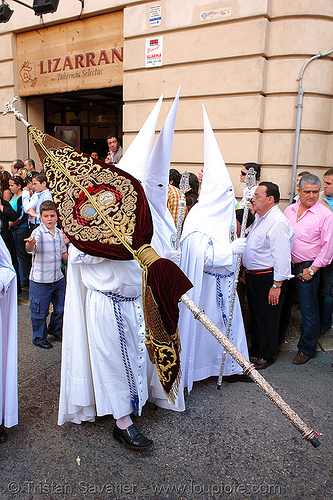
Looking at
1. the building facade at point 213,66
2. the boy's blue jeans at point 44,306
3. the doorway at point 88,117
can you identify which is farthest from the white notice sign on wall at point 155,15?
the boy's blue jeans at point 44,306

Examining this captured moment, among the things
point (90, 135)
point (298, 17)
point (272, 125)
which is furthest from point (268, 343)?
point (90, 135)

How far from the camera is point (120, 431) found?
2762 mm

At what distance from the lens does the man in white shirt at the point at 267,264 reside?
367cm

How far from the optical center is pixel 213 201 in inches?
129

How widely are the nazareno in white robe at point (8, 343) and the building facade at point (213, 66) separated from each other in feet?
14.9

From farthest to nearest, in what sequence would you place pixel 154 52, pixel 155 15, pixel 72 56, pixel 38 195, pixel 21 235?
pixel 72 56 < pixel 154 52 < pixel 155 15 < pixel 21 235 < pixel 38 195

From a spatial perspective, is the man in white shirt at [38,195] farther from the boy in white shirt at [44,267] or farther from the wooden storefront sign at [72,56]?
the wooden storefront sign at [72,56]

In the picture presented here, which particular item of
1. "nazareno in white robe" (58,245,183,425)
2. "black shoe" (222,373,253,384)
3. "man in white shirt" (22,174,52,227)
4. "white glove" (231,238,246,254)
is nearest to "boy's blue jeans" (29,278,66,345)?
"nazareno in white robe" (58,245,183,425)

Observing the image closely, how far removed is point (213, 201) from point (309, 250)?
58.1 inches

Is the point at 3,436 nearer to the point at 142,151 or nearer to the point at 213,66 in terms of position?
the point at 142,151

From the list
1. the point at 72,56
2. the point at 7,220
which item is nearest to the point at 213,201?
the point at 7,220

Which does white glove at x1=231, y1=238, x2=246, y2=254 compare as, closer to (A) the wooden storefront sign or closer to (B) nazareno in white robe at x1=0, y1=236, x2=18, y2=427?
(B) nazareno in white robe at x1=0, y1=236, x2=18, y2=427

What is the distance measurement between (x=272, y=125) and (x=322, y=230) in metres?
2.87

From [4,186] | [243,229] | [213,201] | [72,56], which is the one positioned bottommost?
[243,229]
